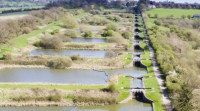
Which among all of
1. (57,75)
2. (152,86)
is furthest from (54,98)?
(152,86)

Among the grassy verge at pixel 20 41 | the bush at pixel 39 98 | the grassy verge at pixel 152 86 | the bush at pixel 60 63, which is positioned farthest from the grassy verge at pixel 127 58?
the grassy verge at pixel 20 41

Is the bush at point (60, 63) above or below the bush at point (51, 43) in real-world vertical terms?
below

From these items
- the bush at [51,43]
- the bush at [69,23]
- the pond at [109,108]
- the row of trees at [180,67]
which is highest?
the bush at [69,23]

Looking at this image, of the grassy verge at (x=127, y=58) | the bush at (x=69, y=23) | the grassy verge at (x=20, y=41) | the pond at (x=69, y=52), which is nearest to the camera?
the grassy verge at (x=127, y=58)

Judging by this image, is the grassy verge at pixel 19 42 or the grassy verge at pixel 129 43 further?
the grassy verge at pixel 129 43

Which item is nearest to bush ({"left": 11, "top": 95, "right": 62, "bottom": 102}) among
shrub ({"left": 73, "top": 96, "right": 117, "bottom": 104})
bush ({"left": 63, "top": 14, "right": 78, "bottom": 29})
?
shrub ({"left": 73, "top": 96, "right": 117, "bottom": 104})

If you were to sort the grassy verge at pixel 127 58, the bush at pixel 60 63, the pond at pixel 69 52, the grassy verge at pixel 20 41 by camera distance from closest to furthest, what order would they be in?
the bush at pixel 60 63 < the grassy verge at pixel 127 58 < the grassy verge at pixel 20 41 < the pond at pixel 69 52

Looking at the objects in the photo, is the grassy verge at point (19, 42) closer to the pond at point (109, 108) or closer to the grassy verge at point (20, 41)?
the grassy verge at point (20, 41)
